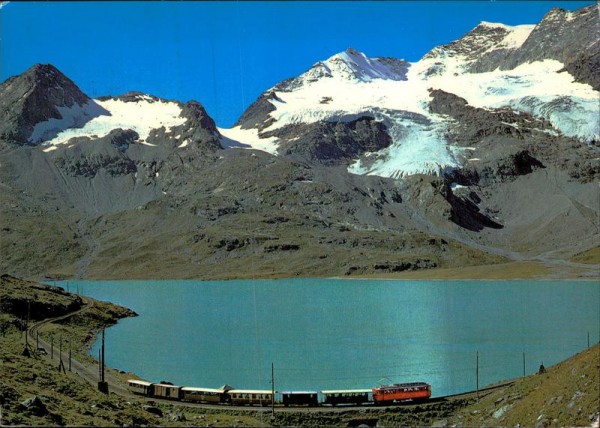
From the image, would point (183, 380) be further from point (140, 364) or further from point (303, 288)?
point (303, 288)

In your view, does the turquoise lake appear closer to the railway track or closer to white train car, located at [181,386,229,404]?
the railway track

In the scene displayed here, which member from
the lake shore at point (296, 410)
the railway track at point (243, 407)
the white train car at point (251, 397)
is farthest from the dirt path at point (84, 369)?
the white train car at point (251, 397)

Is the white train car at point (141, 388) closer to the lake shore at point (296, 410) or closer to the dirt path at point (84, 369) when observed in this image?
the dirt path at point (84, 369)

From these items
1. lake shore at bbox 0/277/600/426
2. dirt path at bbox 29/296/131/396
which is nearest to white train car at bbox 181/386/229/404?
lake shore at bbox 0/277/600/426

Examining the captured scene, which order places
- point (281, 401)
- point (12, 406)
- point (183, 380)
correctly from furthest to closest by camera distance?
point (183, 380)
point (281, 401)
point (12, 406)

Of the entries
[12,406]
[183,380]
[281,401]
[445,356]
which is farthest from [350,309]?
[12,406]
